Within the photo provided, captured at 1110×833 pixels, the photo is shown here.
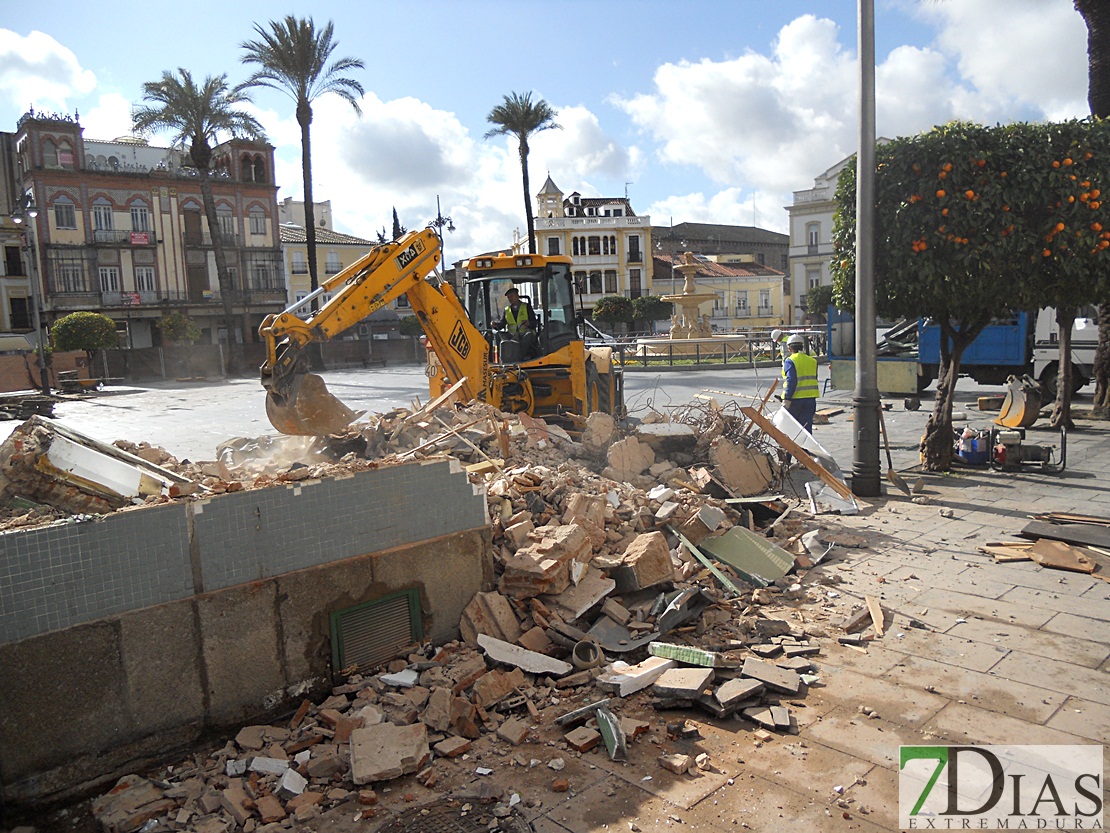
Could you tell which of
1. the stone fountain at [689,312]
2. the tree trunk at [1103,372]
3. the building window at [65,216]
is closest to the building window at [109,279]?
the building window at [65,216]

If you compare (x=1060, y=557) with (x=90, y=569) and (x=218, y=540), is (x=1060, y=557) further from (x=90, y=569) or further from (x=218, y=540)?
(x=90, y=569)

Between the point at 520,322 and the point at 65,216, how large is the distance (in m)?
45.7

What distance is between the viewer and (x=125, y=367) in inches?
1374

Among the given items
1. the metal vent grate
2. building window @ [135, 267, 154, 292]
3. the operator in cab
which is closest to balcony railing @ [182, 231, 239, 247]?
building window @ [135, 267, 154, 292]

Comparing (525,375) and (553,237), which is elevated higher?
(553,237)

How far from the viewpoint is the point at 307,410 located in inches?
347

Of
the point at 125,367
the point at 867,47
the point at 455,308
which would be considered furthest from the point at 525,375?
the point at 125,367

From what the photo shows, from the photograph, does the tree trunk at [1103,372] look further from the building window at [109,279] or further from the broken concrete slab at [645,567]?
the building window at [109,279]

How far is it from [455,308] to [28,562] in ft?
23.4

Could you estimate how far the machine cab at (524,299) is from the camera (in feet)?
38.5

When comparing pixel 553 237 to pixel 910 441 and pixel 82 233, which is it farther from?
pixel 910 441

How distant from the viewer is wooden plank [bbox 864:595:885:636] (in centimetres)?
538

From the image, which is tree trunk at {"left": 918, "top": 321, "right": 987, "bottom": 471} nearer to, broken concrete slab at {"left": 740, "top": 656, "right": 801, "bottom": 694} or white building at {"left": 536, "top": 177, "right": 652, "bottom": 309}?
broken concrete slab at {"left": 740, "top": 656, "right": 801, "bottom": 694}

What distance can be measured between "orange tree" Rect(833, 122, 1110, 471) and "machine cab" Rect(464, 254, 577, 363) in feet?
14.8
